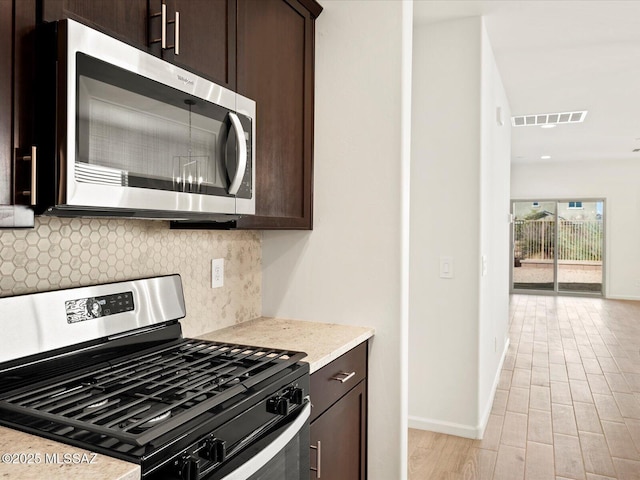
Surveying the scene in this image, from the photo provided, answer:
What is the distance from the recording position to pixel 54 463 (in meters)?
0.87

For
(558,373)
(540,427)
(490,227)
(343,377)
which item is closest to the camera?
(343,377)

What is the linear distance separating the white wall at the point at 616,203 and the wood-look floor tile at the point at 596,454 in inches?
278

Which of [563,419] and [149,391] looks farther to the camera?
[563,419]

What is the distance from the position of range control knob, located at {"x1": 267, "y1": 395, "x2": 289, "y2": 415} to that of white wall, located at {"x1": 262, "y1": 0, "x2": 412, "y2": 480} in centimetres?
83

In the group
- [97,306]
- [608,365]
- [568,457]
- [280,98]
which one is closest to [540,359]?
[608,365]

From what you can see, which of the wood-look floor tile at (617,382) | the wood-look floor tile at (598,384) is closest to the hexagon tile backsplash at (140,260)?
the wood-look floor tile at (598,384)

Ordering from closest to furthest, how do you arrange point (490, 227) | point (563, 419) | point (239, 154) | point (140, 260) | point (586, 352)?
point (239, 154)
point (140, 260)
point (563, 419)
point (490, 227)
point (586, 352)

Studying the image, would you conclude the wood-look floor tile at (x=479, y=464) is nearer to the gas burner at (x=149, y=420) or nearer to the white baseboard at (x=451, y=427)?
the white baseboard at (x=451, y=427)

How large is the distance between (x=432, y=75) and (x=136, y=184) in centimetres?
240

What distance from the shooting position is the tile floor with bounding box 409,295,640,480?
267cm

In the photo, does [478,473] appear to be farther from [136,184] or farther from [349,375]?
[136,184]

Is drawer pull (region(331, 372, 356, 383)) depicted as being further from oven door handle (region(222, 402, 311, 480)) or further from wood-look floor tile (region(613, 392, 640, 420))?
wood-look floor tile (region(613, 392, 640, 420))

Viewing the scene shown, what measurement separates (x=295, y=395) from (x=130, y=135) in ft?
2.70

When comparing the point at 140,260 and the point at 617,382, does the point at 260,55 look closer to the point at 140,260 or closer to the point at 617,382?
the point at 140,260
